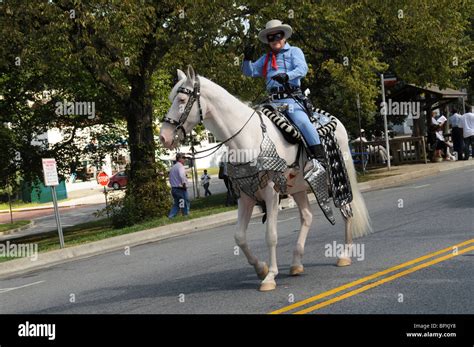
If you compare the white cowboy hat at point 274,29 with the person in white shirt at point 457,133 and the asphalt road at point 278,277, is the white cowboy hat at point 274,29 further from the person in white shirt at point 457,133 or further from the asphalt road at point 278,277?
the person in white shirt at point 457,133

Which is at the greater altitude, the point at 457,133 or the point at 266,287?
the point at 457,133

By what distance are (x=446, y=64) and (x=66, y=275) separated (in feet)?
63.3

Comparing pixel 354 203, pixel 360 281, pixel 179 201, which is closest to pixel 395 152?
pixel 179 201

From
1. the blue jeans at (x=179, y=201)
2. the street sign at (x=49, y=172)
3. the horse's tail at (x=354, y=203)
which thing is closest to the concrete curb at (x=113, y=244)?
the street sign at (x=49, y=172)

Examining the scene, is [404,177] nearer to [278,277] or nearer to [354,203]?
[354,203]

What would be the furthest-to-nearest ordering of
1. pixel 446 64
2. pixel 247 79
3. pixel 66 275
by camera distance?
1. pixel 446 64
2. pixel 247 79
3. pixel 66 275

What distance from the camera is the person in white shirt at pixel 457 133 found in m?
29.2

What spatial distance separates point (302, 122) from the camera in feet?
28.4

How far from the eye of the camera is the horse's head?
25.1ft

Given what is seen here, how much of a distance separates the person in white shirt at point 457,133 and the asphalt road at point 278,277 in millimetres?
13789

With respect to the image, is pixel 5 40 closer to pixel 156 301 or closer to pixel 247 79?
pixel 247 79

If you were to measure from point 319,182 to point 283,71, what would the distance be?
1.45m
